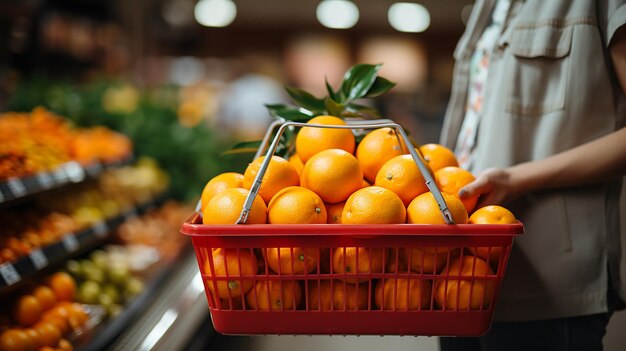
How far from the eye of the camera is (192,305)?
2369 mm

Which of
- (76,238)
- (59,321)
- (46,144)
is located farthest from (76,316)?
(46,144)

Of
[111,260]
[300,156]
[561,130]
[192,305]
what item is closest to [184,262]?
[111,260]

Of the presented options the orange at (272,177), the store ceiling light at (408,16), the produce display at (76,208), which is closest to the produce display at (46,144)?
the produce display at (76,208)

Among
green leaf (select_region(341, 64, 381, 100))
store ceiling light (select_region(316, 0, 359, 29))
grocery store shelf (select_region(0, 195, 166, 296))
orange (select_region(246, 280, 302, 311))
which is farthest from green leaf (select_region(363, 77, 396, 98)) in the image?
store ceiling light (select_region(316, 0, 359, 29))

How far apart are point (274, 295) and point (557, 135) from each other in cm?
83

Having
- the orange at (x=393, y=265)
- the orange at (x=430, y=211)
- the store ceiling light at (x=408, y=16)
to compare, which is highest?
the orange at (x=430, y=211)

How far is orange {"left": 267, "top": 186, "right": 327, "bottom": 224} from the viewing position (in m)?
1.04

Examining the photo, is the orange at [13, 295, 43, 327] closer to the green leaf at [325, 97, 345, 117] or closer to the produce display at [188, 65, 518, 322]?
the produce display at [188, 65, 518, 322]

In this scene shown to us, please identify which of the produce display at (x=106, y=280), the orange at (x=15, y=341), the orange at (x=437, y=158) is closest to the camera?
the orange at (x=437, y=158)

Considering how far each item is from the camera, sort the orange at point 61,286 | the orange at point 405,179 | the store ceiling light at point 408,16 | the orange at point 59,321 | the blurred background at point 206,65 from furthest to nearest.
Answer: the store ceiling light at point 408,16
the blurred background at point 206,65
the orange at point 61,286
the orange at point 59,321
the orange at point 405,179

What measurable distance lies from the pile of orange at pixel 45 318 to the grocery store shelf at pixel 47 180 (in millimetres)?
340

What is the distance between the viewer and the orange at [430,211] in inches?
40.9

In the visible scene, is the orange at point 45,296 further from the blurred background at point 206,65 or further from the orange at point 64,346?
the blurred background at point 206,65

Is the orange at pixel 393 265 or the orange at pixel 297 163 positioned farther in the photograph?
the orange at pixel 297 163
